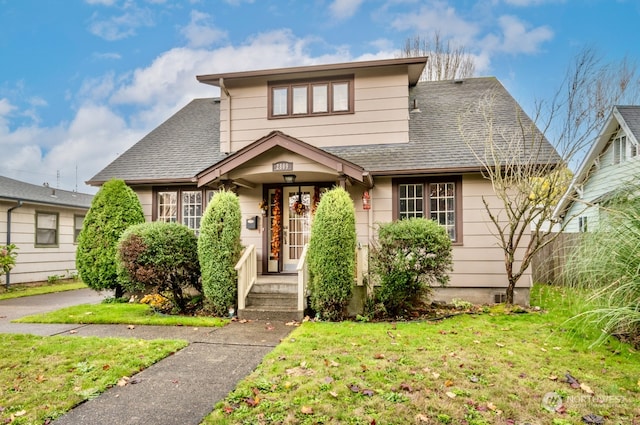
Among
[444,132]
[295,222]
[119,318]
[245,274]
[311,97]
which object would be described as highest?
[311,97]

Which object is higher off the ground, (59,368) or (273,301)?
(273,301)

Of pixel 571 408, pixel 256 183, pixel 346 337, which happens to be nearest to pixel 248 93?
pixel 256 183

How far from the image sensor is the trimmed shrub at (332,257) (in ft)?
21.5

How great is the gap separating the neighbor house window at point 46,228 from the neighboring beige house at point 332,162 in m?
4.86

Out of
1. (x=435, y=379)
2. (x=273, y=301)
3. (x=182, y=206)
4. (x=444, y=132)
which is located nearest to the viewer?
(x=435, y=379)

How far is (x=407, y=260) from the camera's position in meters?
6.63

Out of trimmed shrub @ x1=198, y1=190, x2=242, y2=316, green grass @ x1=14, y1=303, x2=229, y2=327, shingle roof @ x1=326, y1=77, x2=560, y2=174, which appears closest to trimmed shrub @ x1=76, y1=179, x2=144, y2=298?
green grass @ x1=14, y1=303, x2=229, y2=327

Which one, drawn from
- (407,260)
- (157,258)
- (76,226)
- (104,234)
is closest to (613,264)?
(407,260)

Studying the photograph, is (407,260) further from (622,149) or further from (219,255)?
(622,149)

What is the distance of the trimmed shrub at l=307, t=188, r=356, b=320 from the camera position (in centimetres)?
654

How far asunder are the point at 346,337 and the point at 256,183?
4.98m

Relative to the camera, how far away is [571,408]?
316 cm

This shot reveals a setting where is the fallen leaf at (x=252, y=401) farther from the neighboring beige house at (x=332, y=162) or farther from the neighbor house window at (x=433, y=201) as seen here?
the neighbor house window at (x=433, y=201)

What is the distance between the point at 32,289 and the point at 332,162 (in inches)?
413
